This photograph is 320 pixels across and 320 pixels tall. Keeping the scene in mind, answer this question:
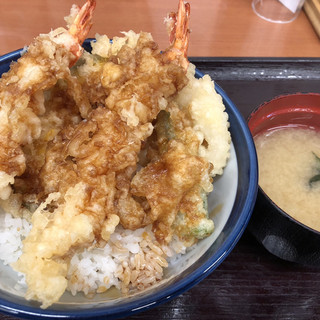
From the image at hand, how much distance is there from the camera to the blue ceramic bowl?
3.71 ft

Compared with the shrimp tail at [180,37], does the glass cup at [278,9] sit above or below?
below

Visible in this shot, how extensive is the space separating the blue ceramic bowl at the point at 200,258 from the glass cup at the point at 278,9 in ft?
6.84

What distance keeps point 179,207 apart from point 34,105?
0.73 m

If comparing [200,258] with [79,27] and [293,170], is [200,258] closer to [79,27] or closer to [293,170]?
[293,170]

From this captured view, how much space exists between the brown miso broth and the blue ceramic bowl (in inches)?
13.8

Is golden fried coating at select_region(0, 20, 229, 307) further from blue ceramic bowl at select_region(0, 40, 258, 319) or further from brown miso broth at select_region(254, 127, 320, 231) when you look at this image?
brown miso broth at select_region(254, 127, 320, 231)

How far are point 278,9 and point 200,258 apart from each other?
9.69 feet

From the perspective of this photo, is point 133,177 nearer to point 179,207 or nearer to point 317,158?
point 179,207

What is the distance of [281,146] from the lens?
1981 millimetres

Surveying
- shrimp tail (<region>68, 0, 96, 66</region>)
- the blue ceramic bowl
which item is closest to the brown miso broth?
the blue ceramic bowl

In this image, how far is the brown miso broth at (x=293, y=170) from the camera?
175 centimetres

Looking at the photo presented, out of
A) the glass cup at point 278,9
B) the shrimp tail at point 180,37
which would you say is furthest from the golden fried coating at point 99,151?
the glass cup at point 278,9

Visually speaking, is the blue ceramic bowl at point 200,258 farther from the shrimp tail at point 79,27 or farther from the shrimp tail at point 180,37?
the shrimp tail at point 79,27

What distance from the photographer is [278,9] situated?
134 inches
